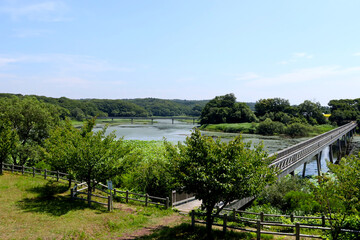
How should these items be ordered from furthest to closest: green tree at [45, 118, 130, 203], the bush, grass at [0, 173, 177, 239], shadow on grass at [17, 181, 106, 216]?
the bush, green tree at [45, 118, 130, 203], shadow on grass at [17, 181, 106, 216], grass at [0, 173, 177, 239]

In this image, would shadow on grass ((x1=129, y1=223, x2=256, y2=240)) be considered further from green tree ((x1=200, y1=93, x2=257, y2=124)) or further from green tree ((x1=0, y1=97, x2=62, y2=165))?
green tree ((x1=200, y1=93, x2=257, y2=124))

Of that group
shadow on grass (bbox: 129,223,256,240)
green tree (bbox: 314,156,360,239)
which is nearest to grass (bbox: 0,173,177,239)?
shadow on grass (bbox: 129,223,256,240)

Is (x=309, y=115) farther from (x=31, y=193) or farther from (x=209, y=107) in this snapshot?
(x=31, y=193)

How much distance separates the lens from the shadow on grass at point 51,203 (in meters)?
16.0

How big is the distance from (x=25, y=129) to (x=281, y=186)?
3240 centimetres

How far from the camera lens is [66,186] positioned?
22109 mm

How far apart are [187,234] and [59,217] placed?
24.2 ft

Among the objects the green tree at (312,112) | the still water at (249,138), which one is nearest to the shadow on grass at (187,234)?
the still water at (249,138)

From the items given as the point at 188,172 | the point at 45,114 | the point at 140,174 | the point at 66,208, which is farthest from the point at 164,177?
the point at 45,114

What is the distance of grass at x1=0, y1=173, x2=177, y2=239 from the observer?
12.9 m

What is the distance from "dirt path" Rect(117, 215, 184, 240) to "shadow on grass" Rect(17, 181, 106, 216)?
3.87m

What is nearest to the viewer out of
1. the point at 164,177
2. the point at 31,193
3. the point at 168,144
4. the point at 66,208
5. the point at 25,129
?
the point at 168,144

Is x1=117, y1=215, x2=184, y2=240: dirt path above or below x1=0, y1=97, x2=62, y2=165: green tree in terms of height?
below

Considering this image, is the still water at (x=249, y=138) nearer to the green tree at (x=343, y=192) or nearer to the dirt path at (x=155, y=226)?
the dirt path at (x=155, y=226)
